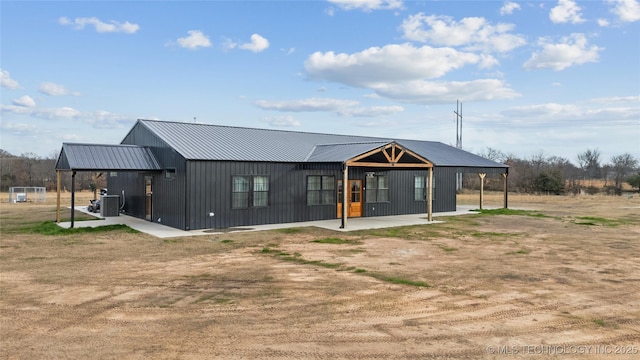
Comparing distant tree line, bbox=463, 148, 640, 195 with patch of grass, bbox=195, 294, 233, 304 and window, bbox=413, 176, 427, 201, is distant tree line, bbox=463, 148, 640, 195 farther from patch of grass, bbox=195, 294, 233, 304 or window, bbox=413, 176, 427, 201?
patch of grass, bbox=195, 294, 233, 304

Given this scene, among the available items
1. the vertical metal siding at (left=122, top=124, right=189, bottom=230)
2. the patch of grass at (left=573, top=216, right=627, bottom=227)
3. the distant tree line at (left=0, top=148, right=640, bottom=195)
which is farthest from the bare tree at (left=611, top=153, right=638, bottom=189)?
the vertical metal siding at (left=122, top=124, right=189, bottom=230)

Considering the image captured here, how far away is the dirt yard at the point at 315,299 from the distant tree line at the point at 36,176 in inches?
1299

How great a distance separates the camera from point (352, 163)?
16.1m

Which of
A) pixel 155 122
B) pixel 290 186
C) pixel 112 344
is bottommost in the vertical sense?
pixel 112 344

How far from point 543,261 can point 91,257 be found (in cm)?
1056

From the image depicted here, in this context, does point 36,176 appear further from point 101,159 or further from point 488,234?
point 488,234

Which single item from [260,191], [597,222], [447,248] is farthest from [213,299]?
[597,222]

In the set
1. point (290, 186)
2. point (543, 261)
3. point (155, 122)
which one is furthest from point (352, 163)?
point (155, 122)

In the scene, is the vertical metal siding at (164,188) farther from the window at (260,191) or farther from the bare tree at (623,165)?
the bare tree at (623,165)

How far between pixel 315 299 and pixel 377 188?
543 inches

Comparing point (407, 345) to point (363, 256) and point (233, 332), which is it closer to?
point (233, 332)

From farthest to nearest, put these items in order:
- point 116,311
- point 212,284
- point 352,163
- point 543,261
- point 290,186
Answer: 1. point 290,186
2. point 352,163
3. point 543,261
4. point 212,284
5. point 116,311

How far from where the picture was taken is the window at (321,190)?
18.3m

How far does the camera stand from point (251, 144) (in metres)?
18.3
